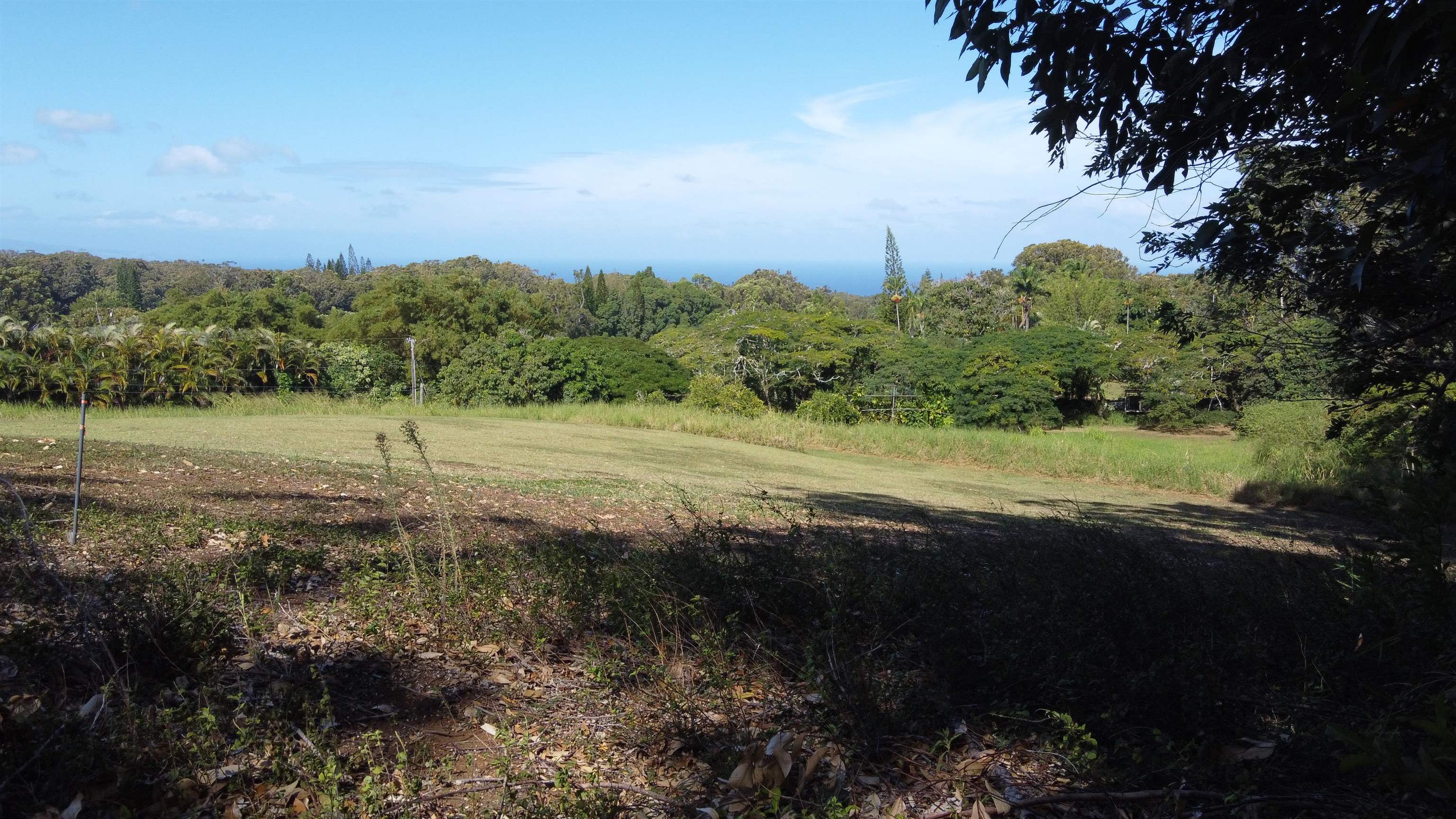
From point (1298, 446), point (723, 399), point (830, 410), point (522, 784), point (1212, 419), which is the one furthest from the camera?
point (1212, 419)

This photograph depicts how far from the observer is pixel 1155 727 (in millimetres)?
3393

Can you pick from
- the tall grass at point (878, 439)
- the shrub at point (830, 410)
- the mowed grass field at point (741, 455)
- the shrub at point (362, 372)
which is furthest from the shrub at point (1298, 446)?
the shrub at point (362, 372)

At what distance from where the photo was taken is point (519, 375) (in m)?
32.4

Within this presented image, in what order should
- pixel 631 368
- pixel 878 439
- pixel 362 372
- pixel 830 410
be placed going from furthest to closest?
1. pixel 631 368
2. pixel 830 410
3. pixel 362 372
4. pixel 878 439

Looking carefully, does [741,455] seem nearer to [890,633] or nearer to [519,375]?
[519,375]

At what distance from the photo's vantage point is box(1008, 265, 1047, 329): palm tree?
61.5 m

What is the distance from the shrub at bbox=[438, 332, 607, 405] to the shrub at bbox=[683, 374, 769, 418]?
11.8ft

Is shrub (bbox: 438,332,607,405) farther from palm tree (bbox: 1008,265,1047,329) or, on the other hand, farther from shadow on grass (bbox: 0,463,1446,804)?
palm tree (bbox: 1008,265,1047,329)

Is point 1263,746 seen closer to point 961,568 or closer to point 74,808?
point 961,568


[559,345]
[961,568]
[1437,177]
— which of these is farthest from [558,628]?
[559,345]

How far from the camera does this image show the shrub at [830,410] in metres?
32.8

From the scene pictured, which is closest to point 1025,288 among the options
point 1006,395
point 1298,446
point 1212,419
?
point 1212,419

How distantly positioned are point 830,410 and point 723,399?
4.13 meters

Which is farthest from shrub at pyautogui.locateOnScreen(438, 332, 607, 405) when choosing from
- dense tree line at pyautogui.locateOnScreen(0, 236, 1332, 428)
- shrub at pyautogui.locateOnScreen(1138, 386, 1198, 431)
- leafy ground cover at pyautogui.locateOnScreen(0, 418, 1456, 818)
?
leafy ground cover at pyautogui.locateOnScreen(0, 418, 1456, 818)
